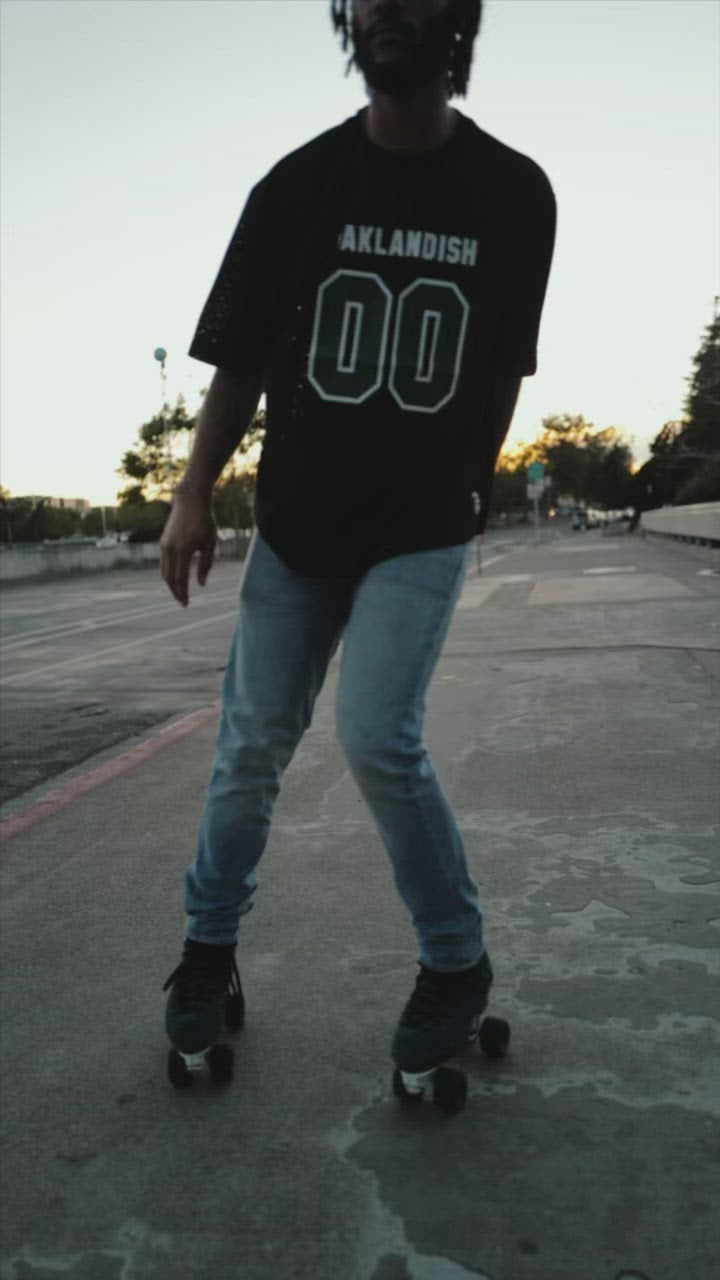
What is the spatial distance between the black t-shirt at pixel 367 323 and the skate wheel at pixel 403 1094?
0.91m

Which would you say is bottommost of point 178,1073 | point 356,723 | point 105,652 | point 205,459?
point 105,652

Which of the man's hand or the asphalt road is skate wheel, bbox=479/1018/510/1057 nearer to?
the man's hand

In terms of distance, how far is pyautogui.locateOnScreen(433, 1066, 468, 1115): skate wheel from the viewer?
199cm

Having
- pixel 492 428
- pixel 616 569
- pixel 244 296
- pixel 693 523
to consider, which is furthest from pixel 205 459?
pixel 693 523

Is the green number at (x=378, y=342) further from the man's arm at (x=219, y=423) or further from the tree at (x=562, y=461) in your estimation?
the tree at (x=562, y=461)

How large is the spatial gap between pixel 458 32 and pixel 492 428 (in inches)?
27.6

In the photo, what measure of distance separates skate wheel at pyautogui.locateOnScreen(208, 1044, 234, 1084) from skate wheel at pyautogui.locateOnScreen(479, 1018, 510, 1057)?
0.48 m

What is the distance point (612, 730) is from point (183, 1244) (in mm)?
4053

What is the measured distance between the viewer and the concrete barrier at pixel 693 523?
22484 mm

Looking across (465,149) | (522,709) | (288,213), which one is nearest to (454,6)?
(465,149)

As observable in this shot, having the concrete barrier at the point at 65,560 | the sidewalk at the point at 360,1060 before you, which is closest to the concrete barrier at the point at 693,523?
the concrete barrier at the point at 65,560

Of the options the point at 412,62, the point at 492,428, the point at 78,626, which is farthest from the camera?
the point at 78,626

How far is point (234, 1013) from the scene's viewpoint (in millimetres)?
2357

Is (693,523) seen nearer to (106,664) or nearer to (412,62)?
(106,664)
